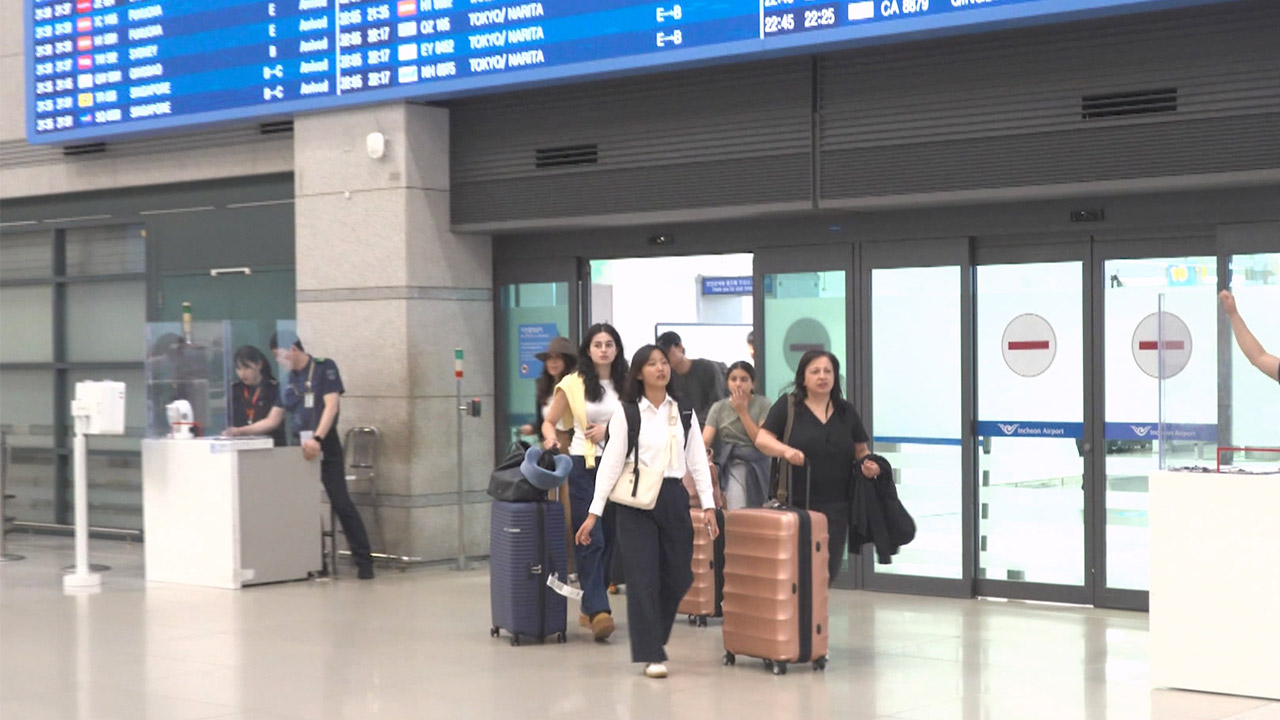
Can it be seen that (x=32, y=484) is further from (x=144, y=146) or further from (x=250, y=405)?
(x=250, y=405)

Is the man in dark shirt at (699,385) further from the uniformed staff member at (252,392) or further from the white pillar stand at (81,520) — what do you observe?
the white pillar stand at (81,520)

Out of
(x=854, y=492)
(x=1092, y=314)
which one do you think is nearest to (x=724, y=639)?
(x=854, y=492)

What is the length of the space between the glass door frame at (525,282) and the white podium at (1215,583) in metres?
5.66

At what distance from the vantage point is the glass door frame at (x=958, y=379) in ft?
33.2

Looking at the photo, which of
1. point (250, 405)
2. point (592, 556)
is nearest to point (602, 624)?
point (592, 556)

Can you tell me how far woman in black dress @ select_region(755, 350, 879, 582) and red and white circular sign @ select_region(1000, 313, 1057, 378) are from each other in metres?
2.31

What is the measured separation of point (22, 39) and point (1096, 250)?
32.4 ft

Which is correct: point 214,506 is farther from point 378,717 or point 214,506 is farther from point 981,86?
point 981,86

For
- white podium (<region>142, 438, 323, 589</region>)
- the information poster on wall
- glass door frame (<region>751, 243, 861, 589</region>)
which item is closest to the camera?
glass door frame (<region>751, 243, 861, 589</region>)

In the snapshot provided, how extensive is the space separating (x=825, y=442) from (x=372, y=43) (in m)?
5.46

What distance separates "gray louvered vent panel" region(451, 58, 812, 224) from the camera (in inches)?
407

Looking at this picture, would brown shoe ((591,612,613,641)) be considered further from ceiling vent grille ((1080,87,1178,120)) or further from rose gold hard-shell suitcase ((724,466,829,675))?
ceiling vent grille ((1080,87,1178,120))

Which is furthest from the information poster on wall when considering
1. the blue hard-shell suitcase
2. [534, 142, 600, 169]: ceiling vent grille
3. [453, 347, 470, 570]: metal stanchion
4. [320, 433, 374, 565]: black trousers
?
the blue hard-shell suitcase

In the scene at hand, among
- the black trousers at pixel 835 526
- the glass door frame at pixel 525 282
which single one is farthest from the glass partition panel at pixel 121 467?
the black trousers at pixel 835 526
